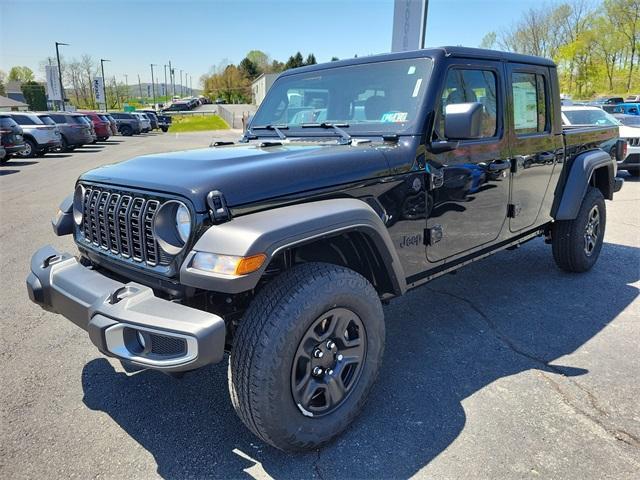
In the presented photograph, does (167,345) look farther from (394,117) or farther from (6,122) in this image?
(6,122)

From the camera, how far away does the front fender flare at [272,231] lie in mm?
2057

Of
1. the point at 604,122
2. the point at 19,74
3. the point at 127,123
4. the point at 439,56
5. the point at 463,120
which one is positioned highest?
the point at 19,74

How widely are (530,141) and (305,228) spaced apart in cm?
259

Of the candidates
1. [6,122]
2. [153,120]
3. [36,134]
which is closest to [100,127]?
[36,134]

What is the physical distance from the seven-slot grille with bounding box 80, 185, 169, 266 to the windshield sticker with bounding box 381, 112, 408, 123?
155 centimetres

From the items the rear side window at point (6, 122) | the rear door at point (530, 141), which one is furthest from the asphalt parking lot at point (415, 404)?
the rear side window at point (6, 122)

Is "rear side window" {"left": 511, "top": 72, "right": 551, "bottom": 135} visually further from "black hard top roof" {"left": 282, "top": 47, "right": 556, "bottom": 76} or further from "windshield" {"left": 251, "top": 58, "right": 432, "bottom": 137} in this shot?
"windshield" {"left": 251, "top": 58, "right": 432, "bottom": 137}

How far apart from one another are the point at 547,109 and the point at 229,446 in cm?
371

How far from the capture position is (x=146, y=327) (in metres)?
2.03

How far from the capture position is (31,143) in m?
17.7

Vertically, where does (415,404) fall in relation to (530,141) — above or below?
below

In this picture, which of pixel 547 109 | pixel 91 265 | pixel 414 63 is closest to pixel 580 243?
pixel 547 109

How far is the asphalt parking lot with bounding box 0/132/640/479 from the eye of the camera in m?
2.39

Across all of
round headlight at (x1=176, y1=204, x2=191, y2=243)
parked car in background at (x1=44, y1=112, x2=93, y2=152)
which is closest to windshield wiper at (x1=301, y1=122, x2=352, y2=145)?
round headlight at (x1=176, y1=204, x2=191, y2=243)
